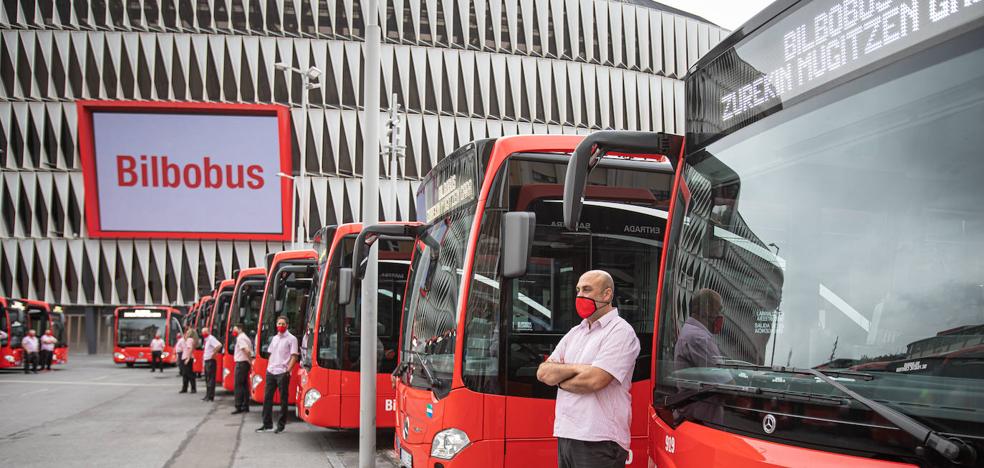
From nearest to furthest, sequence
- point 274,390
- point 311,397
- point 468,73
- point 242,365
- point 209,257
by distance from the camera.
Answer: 1. point 311,397
2. point 274,390
3. point 242,365
4. point 209,257
5. point 468,73

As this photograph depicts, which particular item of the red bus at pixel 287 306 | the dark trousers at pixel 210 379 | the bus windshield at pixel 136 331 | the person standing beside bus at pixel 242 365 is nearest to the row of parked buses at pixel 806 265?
the red bus at pixel 287 306

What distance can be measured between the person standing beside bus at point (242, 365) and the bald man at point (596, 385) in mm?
12523

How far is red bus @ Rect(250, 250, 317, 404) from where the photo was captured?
1577 cm

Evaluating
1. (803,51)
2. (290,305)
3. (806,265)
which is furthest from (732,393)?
(290,305)

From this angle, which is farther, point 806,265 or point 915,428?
point 806,265

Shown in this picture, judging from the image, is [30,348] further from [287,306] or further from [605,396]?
[605,396]

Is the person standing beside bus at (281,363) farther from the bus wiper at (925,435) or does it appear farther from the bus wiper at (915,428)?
the bus wiper at (925,435)

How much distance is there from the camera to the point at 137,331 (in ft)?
136

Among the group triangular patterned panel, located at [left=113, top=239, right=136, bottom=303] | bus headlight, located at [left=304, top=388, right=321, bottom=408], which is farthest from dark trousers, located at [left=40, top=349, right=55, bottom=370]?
bus headlight, located at [left=304, top=388, right=321, bottom=408]

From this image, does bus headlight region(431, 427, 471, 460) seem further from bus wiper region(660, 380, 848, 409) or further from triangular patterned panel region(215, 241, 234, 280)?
triangular patterned panel region(215, 241, 234, 280)

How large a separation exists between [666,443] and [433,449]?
2563 millimetres

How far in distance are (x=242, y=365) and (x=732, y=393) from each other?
47.4 feet

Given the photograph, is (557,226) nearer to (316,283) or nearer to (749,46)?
(749,46)

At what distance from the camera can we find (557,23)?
177ft
